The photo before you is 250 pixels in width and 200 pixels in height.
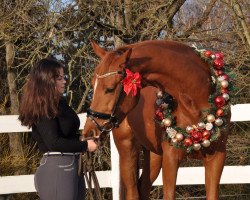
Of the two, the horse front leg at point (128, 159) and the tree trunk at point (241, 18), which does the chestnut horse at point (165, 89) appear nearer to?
the horse front leg at point (128, 159)

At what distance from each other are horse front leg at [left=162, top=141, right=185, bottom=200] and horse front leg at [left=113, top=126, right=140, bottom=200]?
1.17 metres

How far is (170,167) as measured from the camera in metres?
3.91

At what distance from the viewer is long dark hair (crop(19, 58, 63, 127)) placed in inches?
134

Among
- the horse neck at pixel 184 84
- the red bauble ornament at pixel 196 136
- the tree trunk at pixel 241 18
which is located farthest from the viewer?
the tree trunk at pixel 241 18

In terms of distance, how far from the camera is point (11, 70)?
31.1 ft

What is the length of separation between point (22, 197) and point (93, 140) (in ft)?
14.7

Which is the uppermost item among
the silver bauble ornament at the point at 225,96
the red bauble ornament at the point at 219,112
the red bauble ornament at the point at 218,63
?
the red bauble ornament at the point at 218,63

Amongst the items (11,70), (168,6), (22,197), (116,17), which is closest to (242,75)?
(168,6)

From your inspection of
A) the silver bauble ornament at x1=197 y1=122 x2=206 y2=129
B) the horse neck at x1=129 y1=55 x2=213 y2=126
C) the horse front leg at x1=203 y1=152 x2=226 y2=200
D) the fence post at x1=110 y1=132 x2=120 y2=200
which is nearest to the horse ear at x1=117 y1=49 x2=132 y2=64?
the horse neck at x1=129 y1=55 x2=213 y2=126

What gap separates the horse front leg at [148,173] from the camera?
5.23m

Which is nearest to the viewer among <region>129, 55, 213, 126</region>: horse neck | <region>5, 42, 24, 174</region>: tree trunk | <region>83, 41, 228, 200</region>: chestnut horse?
<region>83, 41, 228, 200</region>: chestnut horse

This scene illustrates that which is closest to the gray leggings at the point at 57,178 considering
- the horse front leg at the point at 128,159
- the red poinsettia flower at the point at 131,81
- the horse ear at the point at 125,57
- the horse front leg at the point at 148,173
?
the red poinsettia flower at the point at 131,81

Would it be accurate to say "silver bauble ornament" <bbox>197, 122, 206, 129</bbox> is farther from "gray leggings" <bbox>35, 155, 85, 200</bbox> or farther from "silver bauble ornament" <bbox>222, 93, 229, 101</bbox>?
"gray leggings" <bbox>35, 155, 85, 200</bbox>

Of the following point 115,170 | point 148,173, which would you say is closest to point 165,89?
point 148,173
